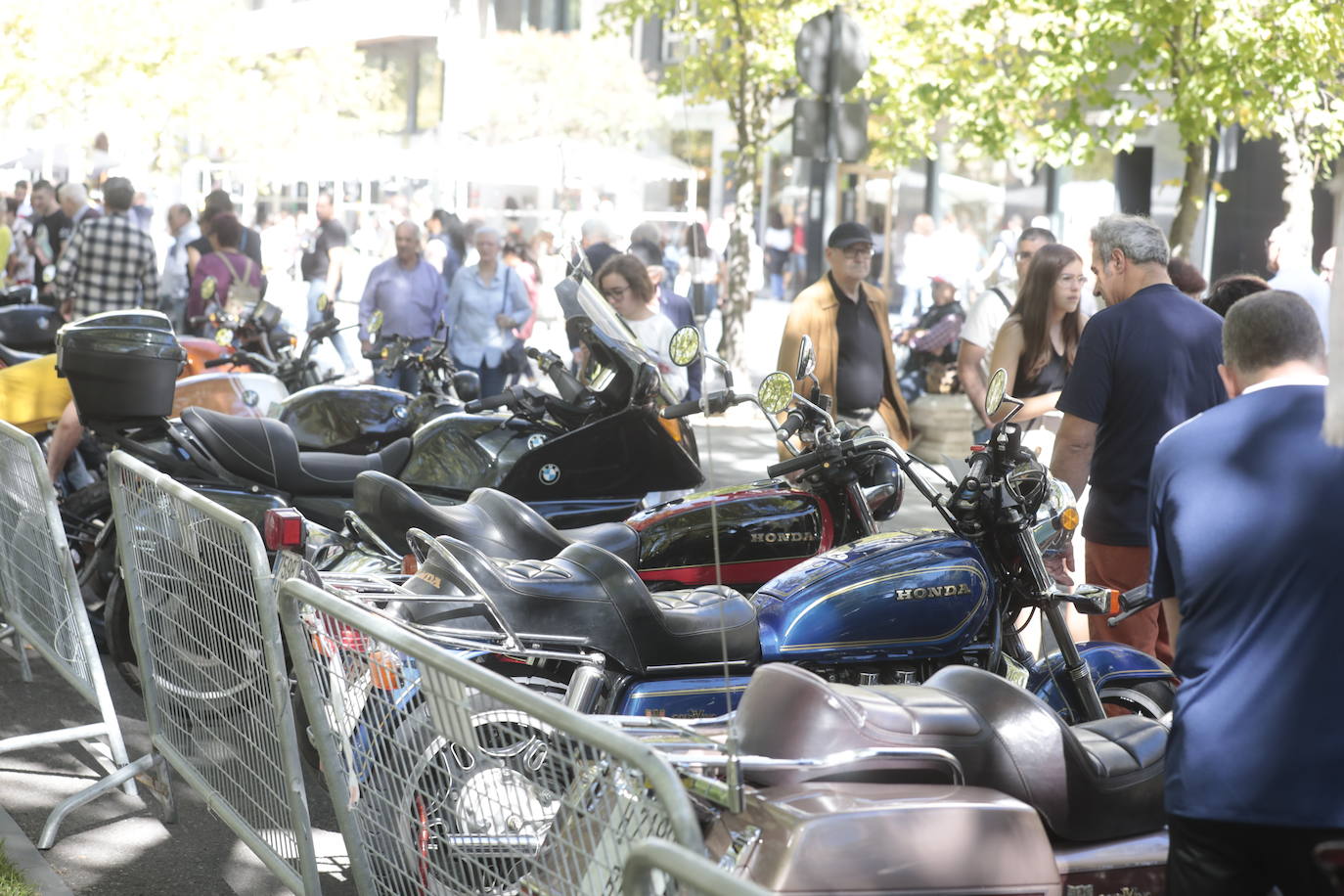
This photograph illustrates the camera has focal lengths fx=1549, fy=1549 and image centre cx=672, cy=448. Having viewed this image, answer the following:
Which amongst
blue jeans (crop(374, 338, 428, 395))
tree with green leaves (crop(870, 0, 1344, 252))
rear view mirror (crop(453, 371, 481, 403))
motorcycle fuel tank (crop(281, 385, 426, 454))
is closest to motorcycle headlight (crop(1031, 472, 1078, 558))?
motorcycle fuel tank (crop(281, 385, 426, 454))

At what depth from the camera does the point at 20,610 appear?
5738mm

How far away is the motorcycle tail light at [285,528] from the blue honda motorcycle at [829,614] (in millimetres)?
370

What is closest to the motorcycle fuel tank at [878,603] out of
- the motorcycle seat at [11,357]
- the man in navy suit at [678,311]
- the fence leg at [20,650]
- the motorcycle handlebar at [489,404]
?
the motorcycle handlebar at [489,404]

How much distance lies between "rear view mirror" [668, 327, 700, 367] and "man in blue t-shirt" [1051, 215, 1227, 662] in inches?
53.6

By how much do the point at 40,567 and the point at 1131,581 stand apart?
12.6 ft

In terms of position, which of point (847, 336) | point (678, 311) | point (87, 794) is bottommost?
point (87, 794)

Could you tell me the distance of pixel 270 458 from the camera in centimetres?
621

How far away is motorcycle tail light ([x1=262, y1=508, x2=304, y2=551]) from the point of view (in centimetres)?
364

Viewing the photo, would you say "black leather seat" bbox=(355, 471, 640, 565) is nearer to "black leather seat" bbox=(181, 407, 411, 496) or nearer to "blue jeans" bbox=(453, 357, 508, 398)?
"black leather seat" bbox=(181, 407, 411, 496)

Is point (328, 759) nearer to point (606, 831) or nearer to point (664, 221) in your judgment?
point (606, 831)

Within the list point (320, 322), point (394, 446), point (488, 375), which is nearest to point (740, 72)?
point (488, 375)

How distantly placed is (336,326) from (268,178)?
92.1 feet

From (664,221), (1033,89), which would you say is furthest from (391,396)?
(664,221)

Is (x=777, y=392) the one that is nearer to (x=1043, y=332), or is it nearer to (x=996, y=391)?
(x=996, y=391)
